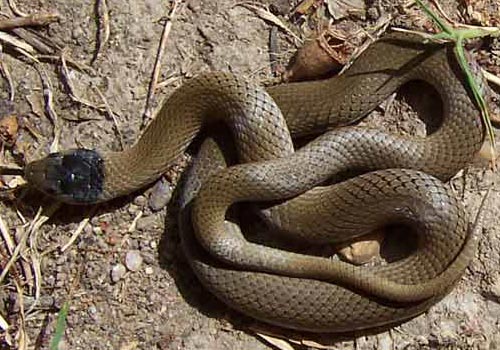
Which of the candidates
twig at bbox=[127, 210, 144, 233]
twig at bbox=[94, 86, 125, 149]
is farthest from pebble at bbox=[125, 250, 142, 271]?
twig at bbox=[94, 86, 125, 149]

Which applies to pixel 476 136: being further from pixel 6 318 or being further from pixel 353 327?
pixel 6 318

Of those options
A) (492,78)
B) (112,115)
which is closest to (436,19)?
(492,78)

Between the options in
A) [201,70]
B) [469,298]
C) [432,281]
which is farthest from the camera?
[201,70]

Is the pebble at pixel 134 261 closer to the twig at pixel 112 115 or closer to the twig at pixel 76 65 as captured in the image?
the twig at pixel 112 115

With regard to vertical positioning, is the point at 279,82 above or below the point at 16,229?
above

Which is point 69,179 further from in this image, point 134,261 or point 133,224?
point 134,261

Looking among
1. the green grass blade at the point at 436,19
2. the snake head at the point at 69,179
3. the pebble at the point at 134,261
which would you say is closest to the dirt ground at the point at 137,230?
the pebble at the point at 134,261

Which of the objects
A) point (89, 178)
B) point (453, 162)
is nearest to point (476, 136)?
point (453, 162)

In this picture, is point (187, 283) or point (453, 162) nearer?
point (453, 162)
